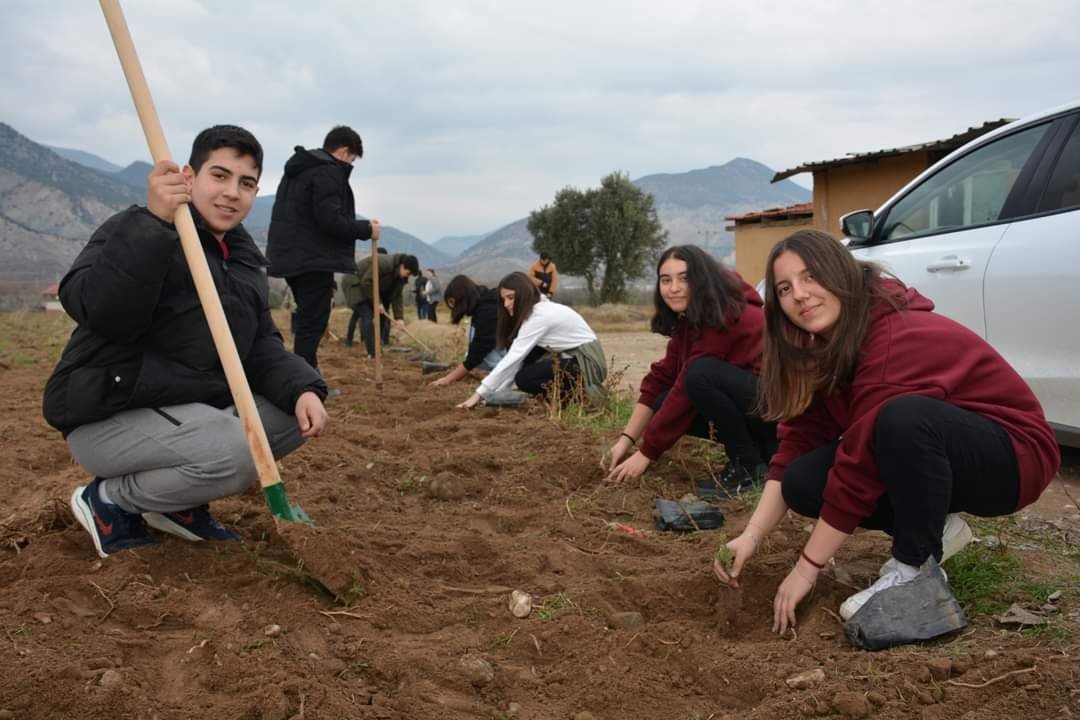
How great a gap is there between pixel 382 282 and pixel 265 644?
30.0 feet

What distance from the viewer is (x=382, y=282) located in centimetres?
1116

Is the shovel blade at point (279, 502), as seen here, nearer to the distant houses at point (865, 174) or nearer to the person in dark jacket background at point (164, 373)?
the person in dark jacket background at point (164, 373)

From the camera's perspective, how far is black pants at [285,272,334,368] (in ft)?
20.4

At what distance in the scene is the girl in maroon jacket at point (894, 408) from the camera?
226cm

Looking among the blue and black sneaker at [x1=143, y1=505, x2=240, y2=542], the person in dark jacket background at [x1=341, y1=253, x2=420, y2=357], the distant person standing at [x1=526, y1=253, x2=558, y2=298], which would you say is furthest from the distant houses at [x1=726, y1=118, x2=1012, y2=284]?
the blue and black sneaker at [x1=143, y1=505, x2=240, y2=542]

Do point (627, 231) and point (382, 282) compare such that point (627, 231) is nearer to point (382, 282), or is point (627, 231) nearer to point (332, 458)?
point (382, 282)

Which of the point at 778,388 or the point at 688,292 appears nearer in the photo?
the point at 778,388

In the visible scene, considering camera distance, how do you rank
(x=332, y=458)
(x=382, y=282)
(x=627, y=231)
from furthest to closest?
(x=627, y=231) < (x=382, y=282) < (x=332, y=458)

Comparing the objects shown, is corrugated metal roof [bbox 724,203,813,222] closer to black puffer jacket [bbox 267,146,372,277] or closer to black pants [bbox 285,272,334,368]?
black puffer jacket [bbox 267,146,372,277]

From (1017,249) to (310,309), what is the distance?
14.5 ft

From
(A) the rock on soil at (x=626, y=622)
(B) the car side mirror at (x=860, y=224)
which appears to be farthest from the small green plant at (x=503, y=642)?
(B) the car side mirror at (x=860, y=224)

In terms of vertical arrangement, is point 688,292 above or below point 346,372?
above

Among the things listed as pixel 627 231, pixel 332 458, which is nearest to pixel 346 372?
pixel 332 458

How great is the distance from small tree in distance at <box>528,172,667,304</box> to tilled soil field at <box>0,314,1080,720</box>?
97.4 ft
